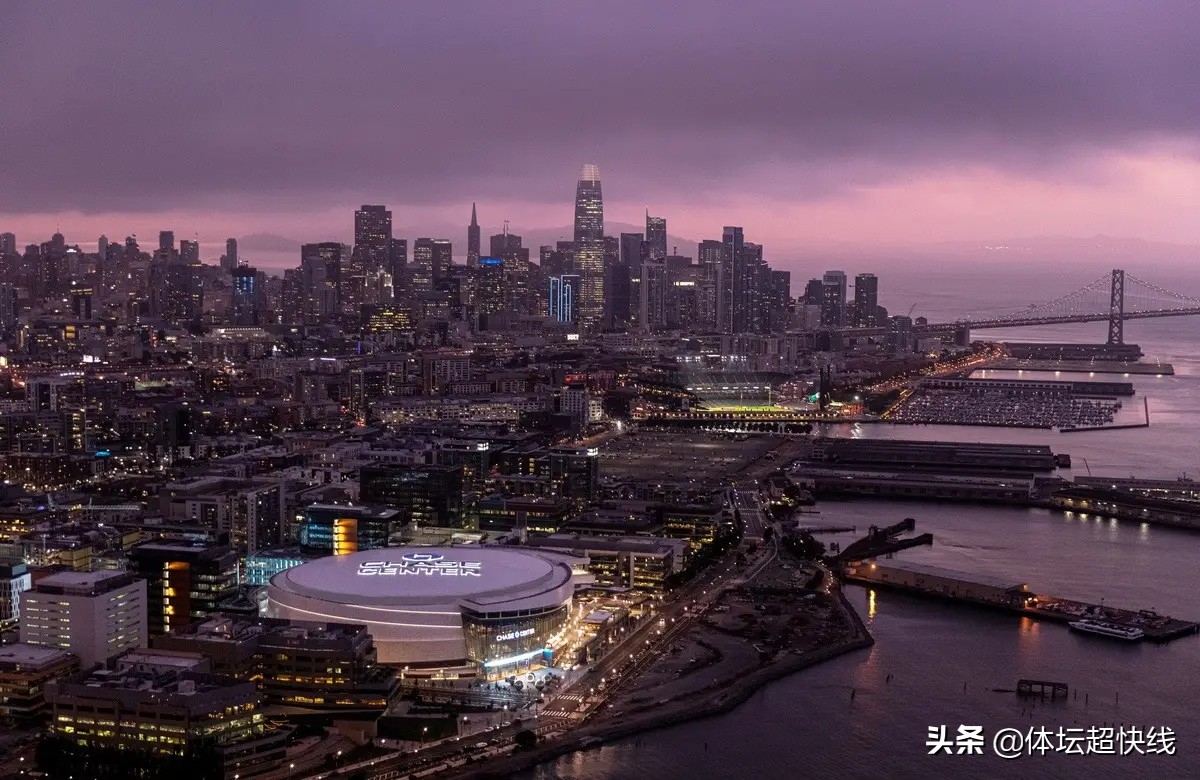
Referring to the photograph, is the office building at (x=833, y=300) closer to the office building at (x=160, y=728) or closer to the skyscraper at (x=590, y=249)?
the skyscraper at (x=590, y=249)

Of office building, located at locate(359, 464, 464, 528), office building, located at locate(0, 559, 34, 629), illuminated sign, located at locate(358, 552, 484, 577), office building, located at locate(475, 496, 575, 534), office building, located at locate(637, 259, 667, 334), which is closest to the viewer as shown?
illuminated sign, located at locate(358, 552, 484, 577)

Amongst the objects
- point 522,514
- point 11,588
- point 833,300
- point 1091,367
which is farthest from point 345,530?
point 833,300

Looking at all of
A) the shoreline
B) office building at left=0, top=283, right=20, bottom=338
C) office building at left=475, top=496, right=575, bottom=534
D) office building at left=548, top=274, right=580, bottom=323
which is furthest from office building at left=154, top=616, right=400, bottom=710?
office building at left=548, top=274, right=580, bottom=323

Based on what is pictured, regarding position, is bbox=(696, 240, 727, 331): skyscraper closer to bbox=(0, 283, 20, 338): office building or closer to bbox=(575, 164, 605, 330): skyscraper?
bbox=(575, 164, 605, 330): skyscraper

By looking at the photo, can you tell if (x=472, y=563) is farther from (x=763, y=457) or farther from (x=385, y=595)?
(x=763, y=457)

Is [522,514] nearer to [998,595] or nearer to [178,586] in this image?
[178,586]

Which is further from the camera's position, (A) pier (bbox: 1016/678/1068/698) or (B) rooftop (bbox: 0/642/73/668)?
(A) pier (bbox: 1016/678/1068/698)

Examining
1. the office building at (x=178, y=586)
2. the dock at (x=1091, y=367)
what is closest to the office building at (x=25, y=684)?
the office building at (x=178, y=586)
